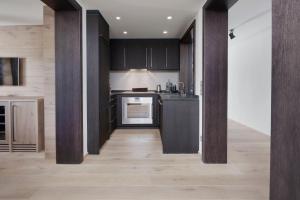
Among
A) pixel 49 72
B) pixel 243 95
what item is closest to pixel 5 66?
pixel 49 72

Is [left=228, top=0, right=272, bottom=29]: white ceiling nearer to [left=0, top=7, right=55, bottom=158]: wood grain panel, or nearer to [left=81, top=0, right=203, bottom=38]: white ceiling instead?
[left=81, top=0, right=203, bottom=38]: white ceiling

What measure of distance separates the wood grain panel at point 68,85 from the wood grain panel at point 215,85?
71.7 inches

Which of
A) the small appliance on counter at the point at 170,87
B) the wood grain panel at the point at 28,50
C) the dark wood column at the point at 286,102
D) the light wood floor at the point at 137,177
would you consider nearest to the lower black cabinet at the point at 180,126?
the light wood floor at the point at 137,177

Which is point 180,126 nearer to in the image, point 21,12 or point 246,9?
point 246,9

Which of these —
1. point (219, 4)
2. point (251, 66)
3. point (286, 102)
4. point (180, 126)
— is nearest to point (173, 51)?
point (251, 66)

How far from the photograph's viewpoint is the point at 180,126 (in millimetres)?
4582

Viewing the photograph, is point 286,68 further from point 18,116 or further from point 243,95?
point 243,95

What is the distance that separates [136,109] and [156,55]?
5.02 feet

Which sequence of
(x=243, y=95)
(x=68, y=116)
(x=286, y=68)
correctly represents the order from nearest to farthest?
(x=286, y=68) < (x=68, y=116) < (x=243, y=95)

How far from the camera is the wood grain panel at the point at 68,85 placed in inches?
152

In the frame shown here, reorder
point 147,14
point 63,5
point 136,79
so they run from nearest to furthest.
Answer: point 63,5 < point 147,14 < point 136,79

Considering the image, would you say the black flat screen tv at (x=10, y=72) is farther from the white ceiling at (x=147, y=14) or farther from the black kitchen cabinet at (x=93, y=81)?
the white ceiling at (x=147, y=14)

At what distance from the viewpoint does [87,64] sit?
448 centimetres

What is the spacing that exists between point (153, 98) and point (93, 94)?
265cm
